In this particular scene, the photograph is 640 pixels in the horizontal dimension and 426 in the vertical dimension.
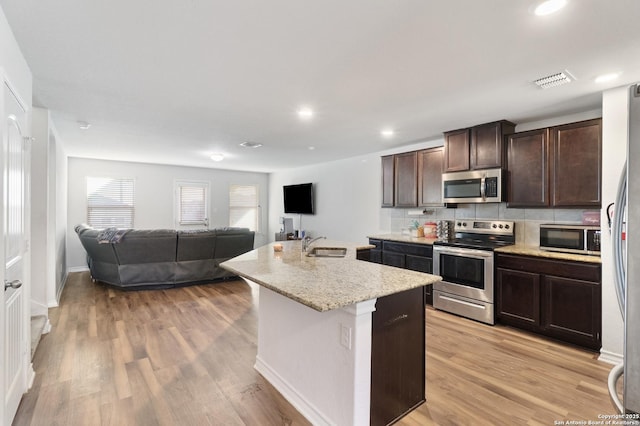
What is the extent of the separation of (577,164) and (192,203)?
24.2ft

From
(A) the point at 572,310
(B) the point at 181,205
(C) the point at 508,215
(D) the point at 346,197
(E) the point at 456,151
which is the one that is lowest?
(A) the point at 572,310

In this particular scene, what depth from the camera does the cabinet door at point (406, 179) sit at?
4.68 m

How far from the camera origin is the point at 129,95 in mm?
2930

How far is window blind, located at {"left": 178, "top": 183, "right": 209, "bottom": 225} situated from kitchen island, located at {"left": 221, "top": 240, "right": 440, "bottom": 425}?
232 inches

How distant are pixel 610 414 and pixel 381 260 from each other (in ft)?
9.59

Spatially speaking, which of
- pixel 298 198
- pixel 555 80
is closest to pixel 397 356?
pixel 555 80

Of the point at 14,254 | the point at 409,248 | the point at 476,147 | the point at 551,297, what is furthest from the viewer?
the point at 409,248

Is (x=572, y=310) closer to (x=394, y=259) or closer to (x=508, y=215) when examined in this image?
(x=508, y=215)

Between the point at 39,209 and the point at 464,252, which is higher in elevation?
the point at 39,209

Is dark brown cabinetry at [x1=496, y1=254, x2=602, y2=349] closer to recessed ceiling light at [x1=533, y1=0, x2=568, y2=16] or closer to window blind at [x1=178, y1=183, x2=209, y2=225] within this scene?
recessed ceiling light at [x1=533, y1=0, x2=568, y2=16]

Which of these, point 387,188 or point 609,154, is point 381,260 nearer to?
point 387,188

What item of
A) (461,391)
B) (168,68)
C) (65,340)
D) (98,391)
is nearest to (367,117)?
(168,68)

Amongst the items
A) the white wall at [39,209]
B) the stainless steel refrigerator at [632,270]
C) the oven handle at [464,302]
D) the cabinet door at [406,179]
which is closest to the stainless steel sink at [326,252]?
the oven handle at [464,302]

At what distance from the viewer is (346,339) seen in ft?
5.61
